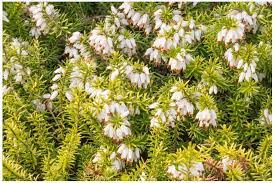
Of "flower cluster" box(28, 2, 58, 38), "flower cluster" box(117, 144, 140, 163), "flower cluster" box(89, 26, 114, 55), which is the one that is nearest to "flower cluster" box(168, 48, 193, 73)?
"flower cluster" box(89, 26, 114, 55)

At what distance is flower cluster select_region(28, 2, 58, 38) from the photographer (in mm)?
6078

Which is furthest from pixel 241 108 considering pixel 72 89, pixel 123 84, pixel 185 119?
pixel 72 89

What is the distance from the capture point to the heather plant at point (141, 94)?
204 inches

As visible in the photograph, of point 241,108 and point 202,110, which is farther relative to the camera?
point 241,108

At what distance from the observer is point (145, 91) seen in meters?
5.79

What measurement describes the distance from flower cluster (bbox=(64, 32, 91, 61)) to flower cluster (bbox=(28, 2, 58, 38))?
0.27 m

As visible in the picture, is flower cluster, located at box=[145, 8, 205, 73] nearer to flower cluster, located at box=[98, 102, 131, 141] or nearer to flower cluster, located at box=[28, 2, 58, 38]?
flower cluster, located at box=[98, 102, 131, 141]

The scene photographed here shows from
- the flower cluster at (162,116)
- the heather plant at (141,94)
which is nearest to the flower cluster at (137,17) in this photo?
the heather plant at (141,94)

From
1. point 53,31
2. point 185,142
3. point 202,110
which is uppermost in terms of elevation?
point 53,31

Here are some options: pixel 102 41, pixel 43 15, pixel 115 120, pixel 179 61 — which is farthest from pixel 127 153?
pixel 43 15

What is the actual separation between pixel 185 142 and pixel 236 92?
0.64 metres

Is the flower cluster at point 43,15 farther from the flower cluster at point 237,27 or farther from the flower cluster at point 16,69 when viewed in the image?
the flower cluster at point 237,27

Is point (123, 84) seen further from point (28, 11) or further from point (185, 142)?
point (28, 11)

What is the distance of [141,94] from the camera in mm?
5504
